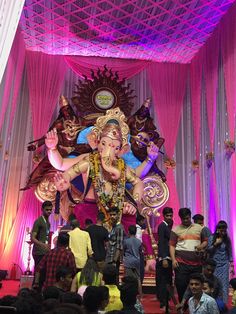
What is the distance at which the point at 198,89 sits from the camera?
9.72m

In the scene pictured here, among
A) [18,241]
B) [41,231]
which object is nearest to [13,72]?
[18,241]

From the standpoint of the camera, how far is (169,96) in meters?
10.0

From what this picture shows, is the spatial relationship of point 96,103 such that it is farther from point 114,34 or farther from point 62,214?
point 62,214

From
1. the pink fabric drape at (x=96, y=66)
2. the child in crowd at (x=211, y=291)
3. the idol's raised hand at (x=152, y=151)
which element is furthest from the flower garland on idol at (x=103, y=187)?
the child in crowd at (x=211, y=291)

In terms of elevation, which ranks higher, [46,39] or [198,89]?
[46,39]

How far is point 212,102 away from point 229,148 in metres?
1.30

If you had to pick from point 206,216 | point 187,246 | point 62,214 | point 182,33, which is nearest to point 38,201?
point 62,214

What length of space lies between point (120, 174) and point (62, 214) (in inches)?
56.5

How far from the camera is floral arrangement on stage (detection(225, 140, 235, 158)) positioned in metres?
7.81

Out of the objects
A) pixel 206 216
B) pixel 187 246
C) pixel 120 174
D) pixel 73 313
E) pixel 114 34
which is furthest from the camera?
pixel 114 34

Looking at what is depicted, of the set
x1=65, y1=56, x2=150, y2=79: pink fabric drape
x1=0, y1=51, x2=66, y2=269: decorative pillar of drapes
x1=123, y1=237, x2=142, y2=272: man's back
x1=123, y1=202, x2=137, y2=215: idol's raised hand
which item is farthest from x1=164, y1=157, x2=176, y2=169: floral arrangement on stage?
x1=123, y1=237, x2=142, y2=272: man's back

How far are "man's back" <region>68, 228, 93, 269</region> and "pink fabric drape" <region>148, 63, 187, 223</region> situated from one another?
5.27 m

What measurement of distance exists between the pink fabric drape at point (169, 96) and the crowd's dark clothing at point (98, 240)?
4.96 m

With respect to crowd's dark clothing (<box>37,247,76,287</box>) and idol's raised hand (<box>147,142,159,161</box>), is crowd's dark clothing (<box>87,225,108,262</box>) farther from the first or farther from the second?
idol's raised hand (<box>147,142,159,161</box>)
